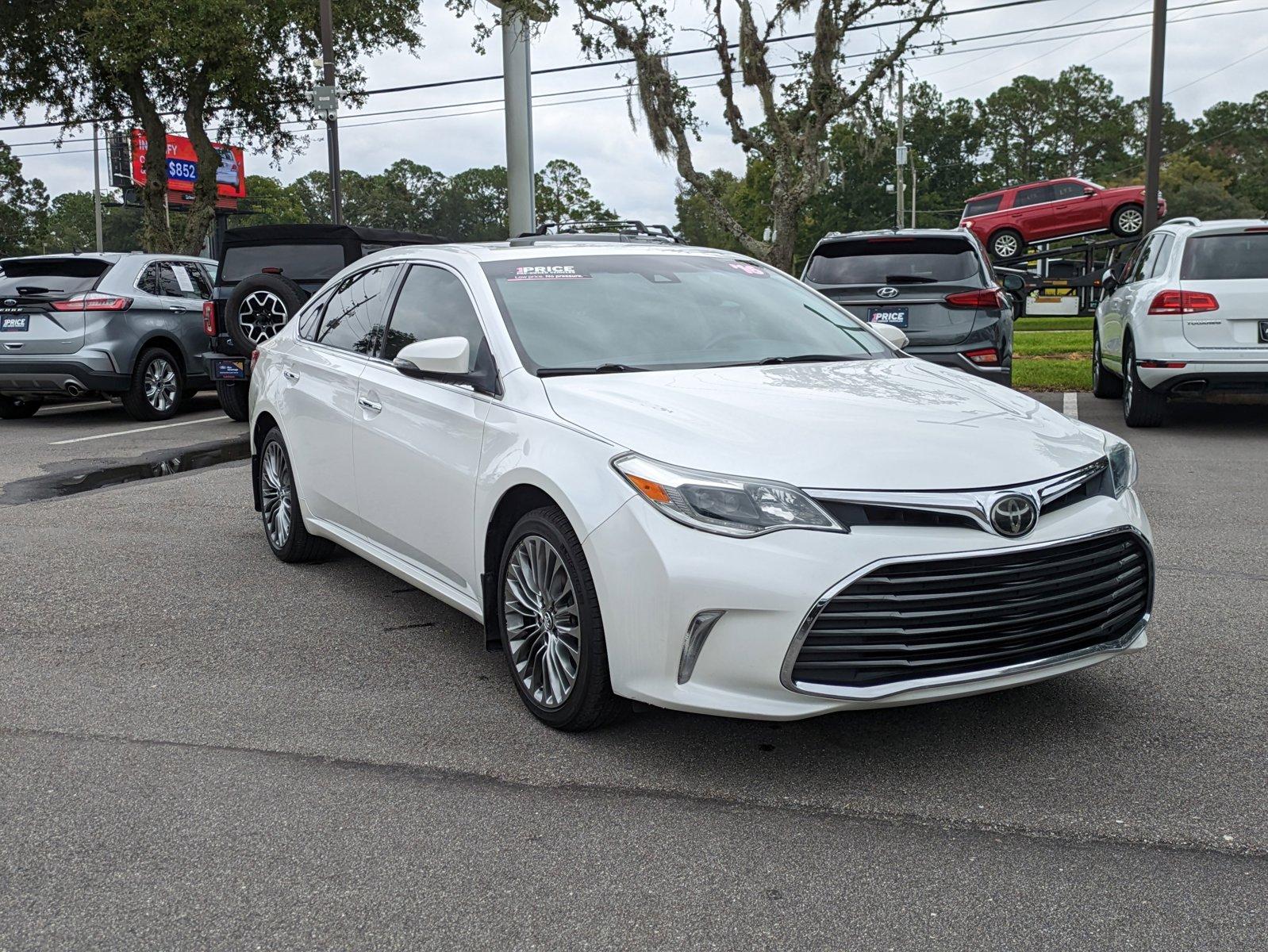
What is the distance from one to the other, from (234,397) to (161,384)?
3.70 feet

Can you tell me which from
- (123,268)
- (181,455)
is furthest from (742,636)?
(123,268)

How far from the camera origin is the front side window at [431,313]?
4.77 metres

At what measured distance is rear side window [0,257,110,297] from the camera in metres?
12.8

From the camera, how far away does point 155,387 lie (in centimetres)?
1340

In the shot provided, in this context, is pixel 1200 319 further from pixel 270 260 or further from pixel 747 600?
pixel 270 260

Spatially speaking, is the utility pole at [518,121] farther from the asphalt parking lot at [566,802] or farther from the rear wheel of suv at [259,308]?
the asphalt parking lot at [566,802]

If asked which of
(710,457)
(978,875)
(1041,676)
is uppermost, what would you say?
(710,457)

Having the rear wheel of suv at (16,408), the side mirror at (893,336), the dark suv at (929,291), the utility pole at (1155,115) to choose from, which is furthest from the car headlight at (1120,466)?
the utility pole at (1155,115)

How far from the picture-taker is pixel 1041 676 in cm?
364

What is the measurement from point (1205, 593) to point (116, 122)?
25.9 meters

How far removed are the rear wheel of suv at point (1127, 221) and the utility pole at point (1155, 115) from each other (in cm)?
1105

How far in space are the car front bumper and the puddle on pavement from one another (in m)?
6.38

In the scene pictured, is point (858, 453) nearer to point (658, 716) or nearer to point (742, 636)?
point (742, 636)

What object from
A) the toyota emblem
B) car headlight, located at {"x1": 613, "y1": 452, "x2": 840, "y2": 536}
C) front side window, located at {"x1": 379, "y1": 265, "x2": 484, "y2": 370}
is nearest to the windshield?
front side window, located at {"x1": 379, "y1": 265, "x2": 484, "y2": 370}
